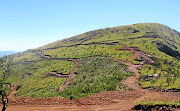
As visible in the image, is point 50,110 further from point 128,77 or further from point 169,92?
point 128,77

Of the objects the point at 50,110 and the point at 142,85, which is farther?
the point at 142,85

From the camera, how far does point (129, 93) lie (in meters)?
35.1

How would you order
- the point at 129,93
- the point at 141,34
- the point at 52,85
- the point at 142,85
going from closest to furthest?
the point at 129,93, the point at 142,85, the point at 52,85, the point at 141,34

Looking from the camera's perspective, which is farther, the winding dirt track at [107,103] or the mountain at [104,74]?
the mountain at [104,74]

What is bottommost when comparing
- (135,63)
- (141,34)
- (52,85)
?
(52,85)

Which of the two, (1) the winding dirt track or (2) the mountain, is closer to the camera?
(1) the winding dirt track

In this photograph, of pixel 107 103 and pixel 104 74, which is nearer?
pixel 107 103

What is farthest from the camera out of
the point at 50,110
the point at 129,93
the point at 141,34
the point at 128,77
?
the point at 141,34

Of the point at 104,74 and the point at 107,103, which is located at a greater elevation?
the point at 104,74

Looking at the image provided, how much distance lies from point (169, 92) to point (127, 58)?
144 feet

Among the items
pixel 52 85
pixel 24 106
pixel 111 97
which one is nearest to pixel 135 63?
pixel 52 85

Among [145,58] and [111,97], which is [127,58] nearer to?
[145,58]

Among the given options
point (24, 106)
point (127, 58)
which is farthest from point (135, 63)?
point (24, 106)

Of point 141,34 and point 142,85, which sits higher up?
point 141,34
